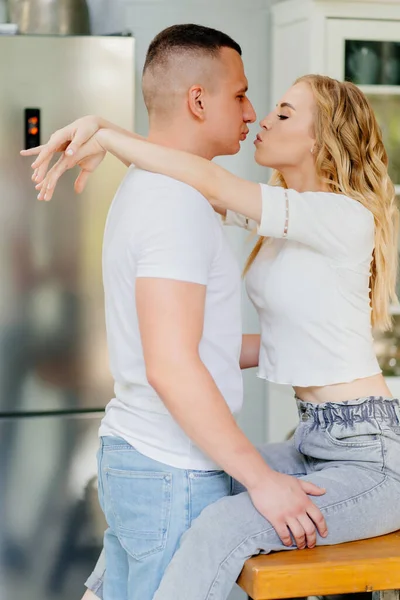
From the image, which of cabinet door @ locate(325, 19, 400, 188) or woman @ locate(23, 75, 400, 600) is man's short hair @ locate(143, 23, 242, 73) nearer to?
woman @ locate(23, 75, 400, 600)

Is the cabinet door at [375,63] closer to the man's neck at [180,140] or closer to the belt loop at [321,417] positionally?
the man's neck at [180,140]

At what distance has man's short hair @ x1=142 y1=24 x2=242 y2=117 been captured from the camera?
1.77 meters

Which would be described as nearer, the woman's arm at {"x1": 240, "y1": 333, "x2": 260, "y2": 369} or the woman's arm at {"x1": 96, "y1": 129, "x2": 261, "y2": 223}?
the woman's arm at {"x1": 96, "y1": 129, "x2": 261, "y2": 223}

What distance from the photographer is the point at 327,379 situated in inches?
71.2

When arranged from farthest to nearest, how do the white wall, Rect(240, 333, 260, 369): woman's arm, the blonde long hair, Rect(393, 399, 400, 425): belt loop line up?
the white wall, Rect(240, 333, 260, 369): woman's arm, the blonde long hair, Rect(393, 399, 400, 425): belt loop

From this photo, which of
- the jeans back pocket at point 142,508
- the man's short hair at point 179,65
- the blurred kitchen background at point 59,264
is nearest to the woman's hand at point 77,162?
the man's short hair at point 179,65

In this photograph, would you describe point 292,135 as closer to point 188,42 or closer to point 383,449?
point 188,42

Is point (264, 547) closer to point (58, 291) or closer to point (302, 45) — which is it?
point (58, 291)

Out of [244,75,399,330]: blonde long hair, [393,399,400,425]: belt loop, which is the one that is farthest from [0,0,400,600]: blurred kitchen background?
[393,399,400,425]: belt loop

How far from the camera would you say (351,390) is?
71.7 inches

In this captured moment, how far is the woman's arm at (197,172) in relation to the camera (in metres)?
1.69

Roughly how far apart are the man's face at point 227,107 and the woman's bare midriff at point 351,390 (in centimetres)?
46

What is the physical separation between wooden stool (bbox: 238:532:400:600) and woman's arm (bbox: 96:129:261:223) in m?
0.56

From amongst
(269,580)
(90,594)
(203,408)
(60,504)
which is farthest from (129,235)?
(60,504)
